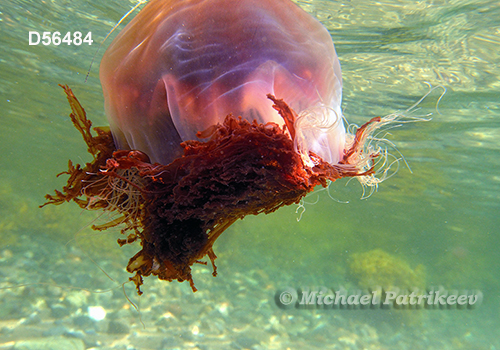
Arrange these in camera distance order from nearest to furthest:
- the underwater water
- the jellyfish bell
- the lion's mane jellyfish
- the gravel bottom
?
the lion's mane jellyfish
the jellyfish bell
the underwater water
the gravel bottom

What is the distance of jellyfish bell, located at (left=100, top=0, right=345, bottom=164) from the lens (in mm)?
1936

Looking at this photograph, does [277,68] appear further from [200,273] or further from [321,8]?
[200,273]

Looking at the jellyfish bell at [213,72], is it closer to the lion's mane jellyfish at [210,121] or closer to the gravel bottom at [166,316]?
the lion's mane jellyfish at [210,121]

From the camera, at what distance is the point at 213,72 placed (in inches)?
76.2

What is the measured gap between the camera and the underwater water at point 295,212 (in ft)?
21.1

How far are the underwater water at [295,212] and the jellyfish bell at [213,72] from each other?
2.25 ft

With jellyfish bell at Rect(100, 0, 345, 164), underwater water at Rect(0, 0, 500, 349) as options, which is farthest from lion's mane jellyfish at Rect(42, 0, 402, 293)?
underwater water at Rect(0, 0, 500, 349)

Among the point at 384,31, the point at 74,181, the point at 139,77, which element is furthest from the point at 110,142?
the point at 384,31

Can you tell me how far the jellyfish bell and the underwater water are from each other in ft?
2.25

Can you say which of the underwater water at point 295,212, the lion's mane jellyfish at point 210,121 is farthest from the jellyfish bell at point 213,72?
the underwater water at point 295,212

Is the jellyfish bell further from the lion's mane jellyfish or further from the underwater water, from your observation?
the underwater water

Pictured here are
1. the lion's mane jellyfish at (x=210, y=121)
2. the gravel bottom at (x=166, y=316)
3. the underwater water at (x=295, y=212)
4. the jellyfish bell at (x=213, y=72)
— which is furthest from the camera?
the gravel bottom at (x=166, y=316)

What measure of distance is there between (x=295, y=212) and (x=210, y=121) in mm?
1990

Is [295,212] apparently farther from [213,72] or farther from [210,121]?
[213,72]
